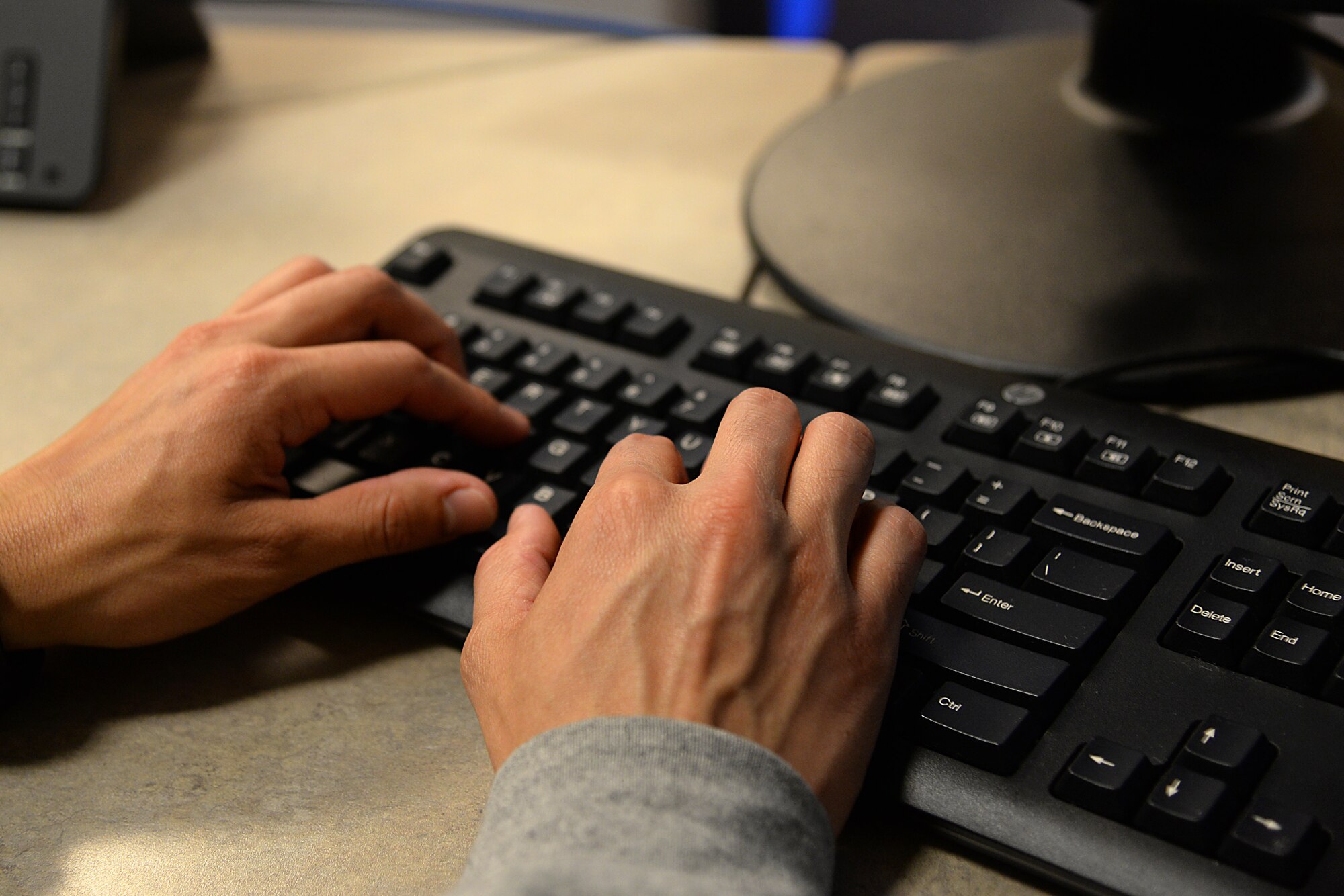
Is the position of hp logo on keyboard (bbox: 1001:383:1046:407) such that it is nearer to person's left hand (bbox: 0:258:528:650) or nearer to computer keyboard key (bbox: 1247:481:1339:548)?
computer keyboard key (bbox: 1247:481:1339:548)

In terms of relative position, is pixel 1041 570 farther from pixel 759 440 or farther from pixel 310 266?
pixel 310 266

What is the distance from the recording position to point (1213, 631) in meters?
0.39

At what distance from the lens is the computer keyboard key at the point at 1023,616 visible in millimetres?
399

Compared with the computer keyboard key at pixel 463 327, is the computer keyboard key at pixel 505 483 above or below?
above

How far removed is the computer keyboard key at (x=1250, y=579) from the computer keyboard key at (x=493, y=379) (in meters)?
0.31

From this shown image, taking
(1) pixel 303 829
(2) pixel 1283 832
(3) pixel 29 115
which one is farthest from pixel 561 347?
(3) pixel 29 115

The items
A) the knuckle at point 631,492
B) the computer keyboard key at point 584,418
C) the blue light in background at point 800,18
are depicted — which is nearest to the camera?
the knuckle at point 631,492

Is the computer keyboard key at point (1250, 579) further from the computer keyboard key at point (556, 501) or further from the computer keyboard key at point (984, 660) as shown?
the computer keyboard key at point (556, 501)

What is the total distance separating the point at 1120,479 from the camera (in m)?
0.46

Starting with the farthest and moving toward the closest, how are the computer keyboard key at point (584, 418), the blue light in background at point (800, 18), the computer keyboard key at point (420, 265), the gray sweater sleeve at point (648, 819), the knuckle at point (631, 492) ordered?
the blue light in background at point (800, 18), the computer keyboard key at point (420, 265), the computer keyboard key at point (584, 418), the knuckle at point (631, 492), the gray sweater sleeve at point (648, 819)

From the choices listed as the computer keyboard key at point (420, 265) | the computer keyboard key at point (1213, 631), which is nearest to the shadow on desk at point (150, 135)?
the computer keyboard key at point (420, 265)

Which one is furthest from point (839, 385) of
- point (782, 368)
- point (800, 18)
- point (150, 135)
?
point (800, 18)

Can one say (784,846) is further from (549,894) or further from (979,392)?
(979,392)

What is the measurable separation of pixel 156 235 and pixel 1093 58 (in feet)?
2.03
